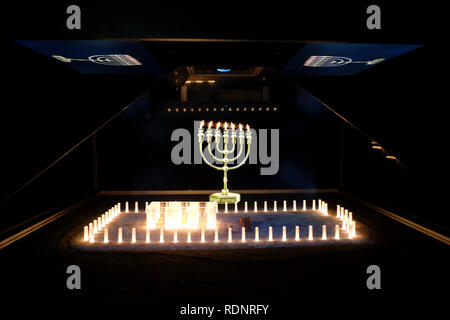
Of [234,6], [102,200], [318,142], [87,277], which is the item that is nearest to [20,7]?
[234,6]

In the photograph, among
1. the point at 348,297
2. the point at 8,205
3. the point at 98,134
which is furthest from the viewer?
the point at 98,134

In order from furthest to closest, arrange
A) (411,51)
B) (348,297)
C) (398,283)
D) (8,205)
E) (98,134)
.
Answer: (98,134) < (8,205) < (411,51) < (398,283) < (348,297)

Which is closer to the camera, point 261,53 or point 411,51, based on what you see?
point 411,51

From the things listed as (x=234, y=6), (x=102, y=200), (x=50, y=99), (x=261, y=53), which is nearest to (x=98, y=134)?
(x=102, y=200)

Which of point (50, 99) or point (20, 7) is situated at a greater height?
point (20, 7)

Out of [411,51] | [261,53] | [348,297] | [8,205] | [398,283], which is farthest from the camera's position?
[8,205]

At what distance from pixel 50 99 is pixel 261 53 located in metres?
2.57

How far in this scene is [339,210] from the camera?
483 cm

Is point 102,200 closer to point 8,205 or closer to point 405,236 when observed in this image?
point 8,205

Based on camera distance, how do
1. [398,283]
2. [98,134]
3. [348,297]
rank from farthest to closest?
[98,134] → [398,283] → [348,297]

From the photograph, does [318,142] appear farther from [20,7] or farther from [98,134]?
[20,7]

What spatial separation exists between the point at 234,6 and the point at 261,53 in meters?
1.01

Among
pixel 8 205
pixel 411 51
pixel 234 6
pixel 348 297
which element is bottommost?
pixel 348 297

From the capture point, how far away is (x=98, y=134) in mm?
7340
